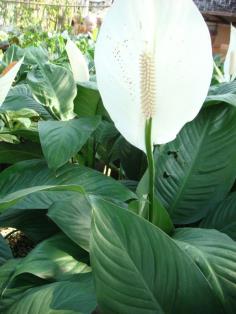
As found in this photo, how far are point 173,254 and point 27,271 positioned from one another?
0.23 meters

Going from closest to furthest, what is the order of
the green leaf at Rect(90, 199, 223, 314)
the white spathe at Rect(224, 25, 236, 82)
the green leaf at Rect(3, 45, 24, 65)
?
1. the green leaf at Rect(90, 199, 223, 314)
2. the white spathe at Rect(224, 25, 236, 82)
3. the green leaf at Rect(3, 45, 24, 65)

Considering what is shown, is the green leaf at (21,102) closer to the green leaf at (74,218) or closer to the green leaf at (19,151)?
the green leaf at (19,151)

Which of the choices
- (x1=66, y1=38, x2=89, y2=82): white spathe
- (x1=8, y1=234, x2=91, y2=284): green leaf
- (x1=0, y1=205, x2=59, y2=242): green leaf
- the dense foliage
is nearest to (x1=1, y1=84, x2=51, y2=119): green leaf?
the dense foliage

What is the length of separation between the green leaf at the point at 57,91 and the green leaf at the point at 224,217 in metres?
0.36

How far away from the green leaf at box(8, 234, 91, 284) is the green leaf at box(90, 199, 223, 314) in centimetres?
17

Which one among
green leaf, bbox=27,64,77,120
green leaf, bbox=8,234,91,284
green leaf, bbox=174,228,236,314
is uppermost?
green leaf, bbox=27,64,77,120

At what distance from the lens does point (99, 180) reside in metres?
0.75

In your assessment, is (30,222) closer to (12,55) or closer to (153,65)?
(153,65)

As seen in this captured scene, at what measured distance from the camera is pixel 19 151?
3.11 feet

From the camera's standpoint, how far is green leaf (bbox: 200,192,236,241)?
29.3 inches

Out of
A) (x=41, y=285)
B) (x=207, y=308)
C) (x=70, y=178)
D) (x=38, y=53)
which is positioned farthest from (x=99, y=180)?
(x=38, y=53)

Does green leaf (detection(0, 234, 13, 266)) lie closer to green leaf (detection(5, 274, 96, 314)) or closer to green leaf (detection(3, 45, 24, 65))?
green leaf (detection(5, 274, 96, 314))

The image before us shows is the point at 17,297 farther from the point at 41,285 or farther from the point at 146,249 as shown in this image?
the point at 146,249

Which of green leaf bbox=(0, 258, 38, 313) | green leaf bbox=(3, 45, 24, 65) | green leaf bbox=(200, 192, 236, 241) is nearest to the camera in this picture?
green leaf bbox=(0, 258, 38, 313)
